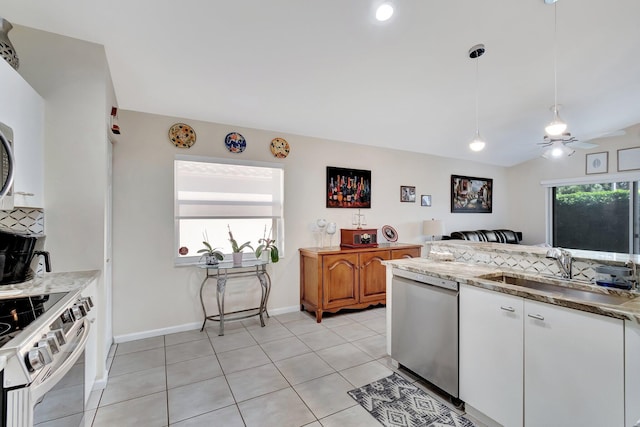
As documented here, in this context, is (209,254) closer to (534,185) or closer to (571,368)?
(571,368)

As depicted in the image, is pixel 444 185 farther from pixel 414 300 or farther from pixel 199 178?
pixel 199 178

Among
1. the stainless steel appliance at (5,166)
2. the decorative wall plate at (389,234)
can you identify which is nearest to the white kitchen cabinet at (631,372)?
the stainless steel appliance at (5,166)

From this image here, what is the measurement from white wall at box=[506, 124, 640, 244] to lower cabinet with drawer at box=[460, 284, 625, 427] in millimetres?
5391

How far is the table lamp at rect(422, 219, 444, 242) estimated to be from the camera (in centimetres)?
492

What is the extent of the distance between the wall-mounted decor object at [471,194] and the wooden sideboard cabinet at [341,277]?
2.22 meters

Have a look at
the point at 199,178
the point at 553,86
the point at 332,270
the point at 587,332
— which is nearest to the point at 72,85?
the point at 199,178

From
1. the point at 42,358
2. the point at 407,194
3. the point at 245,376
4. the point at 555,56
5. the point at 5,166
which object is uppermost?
the point at 555,56

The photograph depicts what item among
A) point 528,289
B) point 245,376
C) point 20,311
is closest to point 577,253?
point 528,289

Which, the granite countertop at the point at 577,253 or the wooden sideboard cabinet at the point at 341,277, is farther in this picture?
the wooden sideboard cabinet at the point at 341,277

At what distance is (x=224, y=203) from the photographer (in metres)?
3.57

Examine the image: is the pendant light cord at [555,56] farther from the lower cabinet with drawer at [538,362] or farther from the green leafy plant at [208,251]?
the green leafy plant at [208,251]

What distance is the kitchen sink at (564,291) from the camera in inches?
64.6

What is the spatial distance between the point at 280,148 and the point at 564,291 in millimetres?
3230

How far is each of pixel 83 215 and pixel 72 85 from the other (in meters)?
0.98
